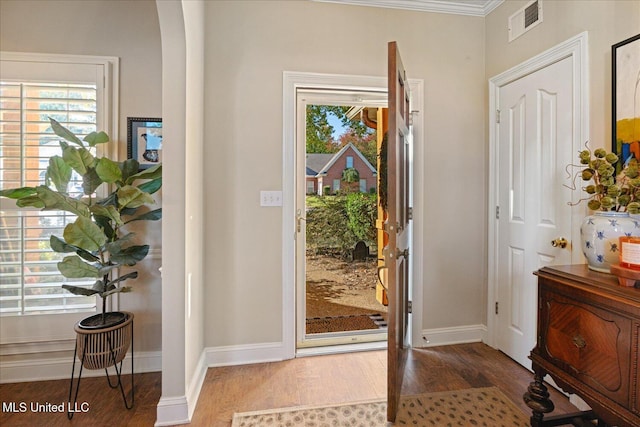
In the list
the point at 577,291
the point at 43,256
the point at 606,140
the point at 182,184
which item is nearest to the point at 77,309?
the point at 43,256

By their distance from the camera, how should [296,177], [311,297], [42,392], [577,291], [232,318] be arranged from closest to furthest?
[577,291] → [42,392] → [232,318] → [296,177] → [311,297]

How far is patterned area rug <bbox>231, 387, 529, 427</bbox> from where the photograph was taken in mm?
1810

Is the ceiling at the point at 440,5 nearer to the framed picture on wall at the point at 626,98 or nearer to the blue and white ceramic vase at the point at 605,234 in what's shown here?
the framed picture on wall at the point at 626,98

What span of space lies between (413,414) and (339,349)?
85cm

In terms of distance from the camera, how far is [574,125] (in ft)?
6.51

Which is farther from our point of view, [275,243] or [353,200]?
[353,200]

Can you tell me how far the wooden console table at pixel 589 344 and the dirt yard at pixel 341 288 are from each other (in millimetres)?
1785

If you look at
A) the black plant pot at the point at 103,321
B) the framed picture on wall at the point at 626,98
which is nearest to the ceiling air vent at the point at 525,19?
the framed picture on wall at the point at 626,98

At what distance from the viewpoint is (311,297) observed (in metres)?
3.19

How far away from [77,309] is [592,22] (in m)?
3.67

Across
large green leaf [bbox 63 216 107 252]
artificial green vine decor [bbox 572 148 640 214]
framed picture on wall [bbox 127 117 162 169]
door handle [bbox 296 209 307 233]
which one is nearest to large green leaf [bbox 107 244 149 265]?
large green leaf [bbox 63 216 107 252]

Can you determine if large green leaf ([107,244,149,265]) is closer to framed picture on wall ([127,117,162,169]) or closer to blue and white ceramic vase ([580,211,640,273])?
framed picture on wall ([127,117,162,169])

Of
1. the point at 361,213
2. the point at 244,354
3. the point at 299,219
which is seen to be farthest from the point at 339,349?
the point at 361,213

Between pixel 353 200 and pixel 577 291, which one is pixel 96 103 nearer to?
pixel 353 200
